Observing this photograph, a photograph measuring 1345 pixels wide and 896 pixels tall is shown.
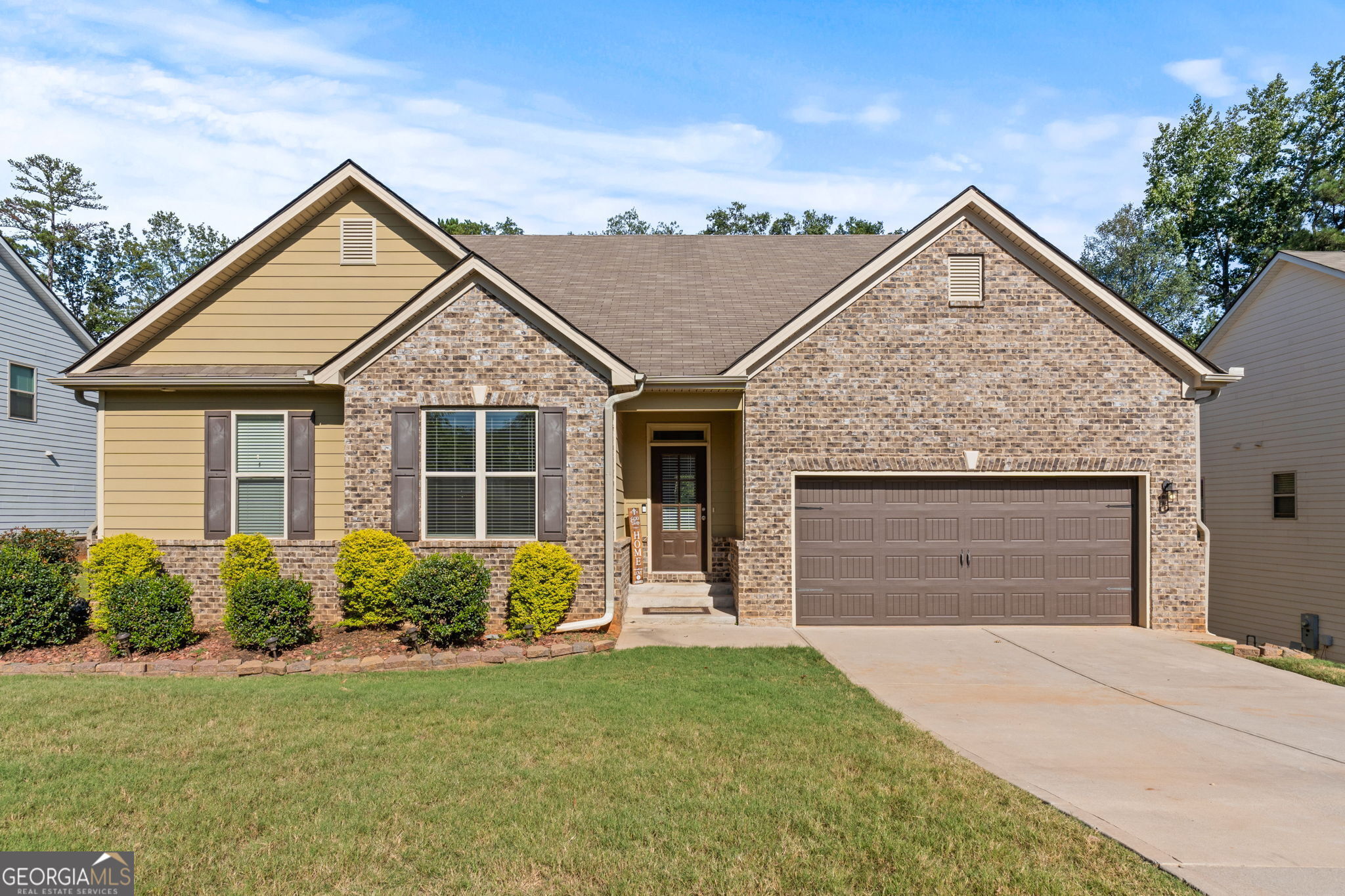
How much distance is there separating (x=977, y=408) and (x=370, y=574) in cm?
879

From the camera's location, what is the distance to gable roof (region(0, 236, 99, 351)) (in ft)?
55.5

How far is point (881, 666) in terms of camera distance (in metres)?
8.60

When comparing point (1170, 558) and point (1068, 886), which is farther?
point (1170, 558)

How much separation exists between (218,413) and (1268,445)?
19122mm

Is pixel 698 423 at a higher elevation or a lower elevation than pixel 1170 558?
higher

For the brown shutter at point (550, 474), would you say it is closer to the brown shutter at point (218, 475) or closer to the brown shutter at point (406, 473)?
the brown shutter at point (406, 473)

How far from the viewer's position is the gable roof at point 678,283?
1187 cm

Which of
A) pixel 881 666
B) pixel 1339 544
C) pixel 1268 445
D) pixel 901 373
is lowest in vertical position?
pixel 881 666

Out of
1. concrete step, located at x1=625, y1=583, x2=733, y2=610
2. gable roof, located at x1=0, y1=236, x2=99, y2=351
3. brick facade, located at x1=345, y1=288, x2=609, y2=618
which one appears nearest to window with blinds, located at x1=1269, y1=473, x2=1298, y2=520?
concrete step, located at x1=625, y1=583, x2=733, y2=610

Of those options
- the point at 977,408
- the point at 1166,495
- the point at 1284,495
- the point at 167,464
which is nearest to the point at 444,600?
the point at 167,464

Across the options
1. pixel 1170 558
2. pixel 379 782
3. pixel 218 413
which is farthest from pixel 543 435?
pixel 1170 558

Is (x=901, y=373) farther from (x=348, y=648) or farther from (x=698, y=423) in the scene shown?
(x=348, y=648)

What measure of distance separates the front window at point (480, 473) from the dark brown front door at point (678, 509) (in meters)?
3.00

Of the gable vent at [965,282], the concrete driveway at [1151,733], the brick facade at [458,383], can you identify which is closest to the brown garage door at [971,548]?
the concrete driveway at [1151,733]
